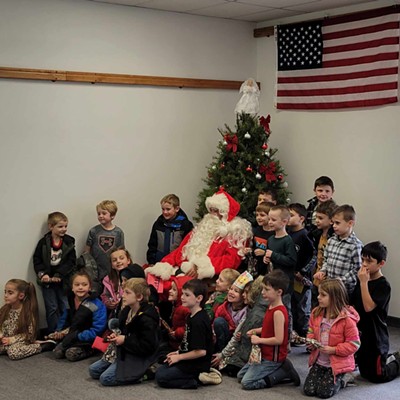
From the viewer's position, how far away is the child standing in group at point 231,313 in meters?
6.78

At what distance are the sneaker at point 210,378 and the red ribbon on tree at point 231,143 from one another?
10.1 ft

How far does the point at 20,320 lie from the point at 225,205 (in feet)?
7.86

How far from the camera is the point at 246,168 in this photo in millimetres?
8781

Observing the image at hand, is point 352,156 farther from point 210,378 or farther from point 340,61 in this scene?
point 210,378

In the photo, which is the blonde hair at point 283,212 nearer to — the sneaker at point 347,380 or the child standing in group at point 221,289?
the child standing in group at point 221,289

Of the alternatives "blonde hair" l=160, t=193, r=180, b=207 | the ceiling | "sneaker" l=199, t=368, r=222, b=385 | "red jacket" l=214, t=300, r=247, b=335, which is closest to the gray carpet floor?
"sneaker" l=199, t=368, r=222, b=385

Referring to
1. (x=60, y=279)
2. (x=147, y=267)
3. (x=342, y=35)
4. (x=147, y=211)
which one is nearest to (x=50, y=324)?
(x=60, y=279)

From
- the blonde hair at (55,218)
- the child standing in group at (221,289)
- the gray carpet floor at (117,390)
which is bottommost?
the gray carpet floor at (117,390)

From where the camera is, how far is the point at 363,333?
6504 millimetres

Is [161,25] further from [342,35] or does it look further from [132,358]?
[132,358]

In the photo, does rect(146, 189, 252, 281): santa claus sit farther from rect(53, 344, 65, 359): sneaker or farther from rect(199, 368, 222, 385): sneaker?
rect(199, 368, 222, 385): sneaker

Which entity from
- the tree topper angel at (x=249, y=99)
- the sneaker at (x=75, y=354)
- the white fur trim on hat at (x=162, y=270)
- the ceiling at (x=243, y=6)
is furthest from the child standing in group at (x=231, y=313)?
the ceiling at (x=243, y=6)

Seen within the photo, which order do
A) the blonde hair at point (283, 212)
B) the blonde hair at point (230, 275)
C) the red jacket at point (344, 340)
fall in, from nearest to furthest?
the red jacket at point (344, 340) → the blonde hair at point (230, 275) → the blonde hair at point (283, 212)

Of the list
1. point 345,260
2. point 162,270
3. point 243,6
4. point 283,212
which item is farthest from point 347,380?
A: point 243,6
